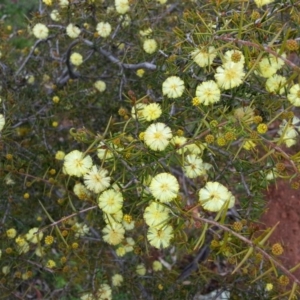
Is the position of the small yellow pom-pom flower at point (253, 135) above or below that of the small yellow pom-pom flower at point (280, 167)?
above

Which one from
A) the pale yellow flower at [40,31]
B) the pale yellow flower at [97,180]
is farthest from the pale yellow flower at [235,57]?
the pale yellow flower at [40,31]

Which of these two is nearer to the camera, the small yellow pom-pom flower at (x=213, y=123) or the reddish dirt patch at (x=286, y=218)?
the small yellow pom-pom flower at (x=213, y=123)

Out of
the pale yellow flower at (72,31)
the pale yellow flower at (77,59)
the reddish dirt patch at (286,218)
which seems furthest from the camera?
the reddish dirt patch at (286,218)

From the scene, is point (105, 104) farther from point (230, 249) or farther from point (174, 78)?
point (230, 249)

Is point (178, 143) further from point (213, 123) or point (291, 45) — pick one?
point (291, 45)

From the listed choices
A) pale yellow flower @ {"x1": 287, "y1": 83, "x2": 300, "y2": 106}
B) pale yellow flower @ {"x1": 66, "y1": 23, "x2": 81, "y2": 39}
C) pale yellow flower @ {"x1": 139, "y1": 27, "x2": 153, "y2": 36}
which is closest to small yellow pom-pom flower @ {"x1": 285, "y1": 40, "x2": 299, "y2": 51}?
pale yellow flower @ {"x1": 287, "y1": 83, "x2": 300, "y2": 106}

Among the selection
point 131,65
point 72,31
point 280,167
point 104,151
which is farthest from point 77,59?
point 280,167

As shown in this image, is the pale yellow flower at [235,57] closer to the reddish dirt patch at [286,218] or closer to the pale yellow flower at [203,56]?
the pale yellow flower at [203,56]
